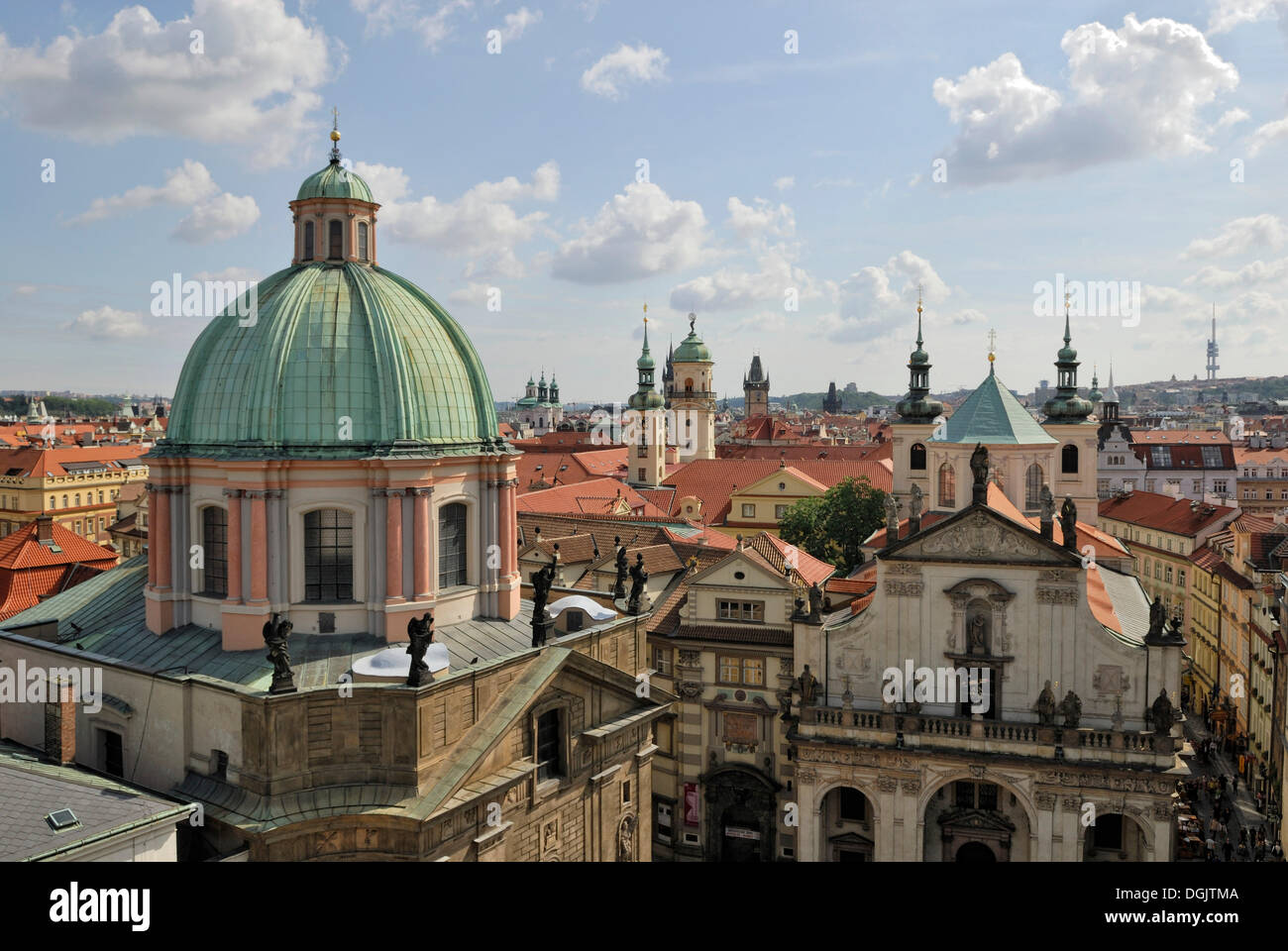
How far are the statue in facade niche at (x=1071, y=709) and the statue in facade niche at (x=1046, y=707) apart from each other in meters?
0.40

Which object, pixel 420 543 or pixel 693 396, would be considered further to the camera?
pixel 693 396

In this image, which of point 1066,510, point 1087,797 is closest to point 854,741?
point 1087,797

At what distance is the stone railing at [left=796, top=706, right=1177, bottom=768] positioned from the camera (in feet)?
112

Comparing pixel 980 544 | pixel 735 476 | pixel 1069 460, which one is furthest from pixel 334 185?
pixel 735 476

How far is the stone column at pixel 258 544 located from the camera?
2727 centimetres

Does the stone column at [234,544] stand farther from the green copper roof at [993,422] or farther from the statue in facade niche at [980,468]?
the green copper roof at [993,422]

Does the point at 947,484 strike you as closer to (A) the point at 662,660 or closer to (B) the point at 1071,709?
(A) the point at 662,660

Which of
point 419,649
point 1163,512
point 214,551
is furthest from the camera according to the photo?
point 1163,512

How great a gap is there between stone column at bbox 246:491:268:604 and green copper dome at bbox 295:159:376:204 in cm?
1070

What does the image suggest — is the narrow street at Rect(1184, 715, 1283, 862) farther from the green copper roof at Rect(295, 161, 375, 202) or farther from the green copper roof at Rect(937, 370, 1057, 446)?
the green copper roof at Rect(295, 161, 375, 202)

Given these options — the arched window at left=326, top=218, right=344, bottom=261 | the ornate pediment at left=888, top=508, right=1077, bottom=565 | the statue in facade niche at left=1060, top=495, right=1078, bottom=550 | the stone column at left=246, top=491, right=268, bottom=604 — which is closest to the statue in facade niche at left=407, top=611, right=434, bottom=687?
the stone column at left=246, top=491, right=268, bottom=604

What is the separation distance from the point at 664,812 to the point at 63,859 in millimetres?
28014

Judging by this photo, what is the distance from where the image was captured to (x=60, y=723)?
1016 inches

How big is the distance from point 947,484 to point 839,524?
30.4ft
